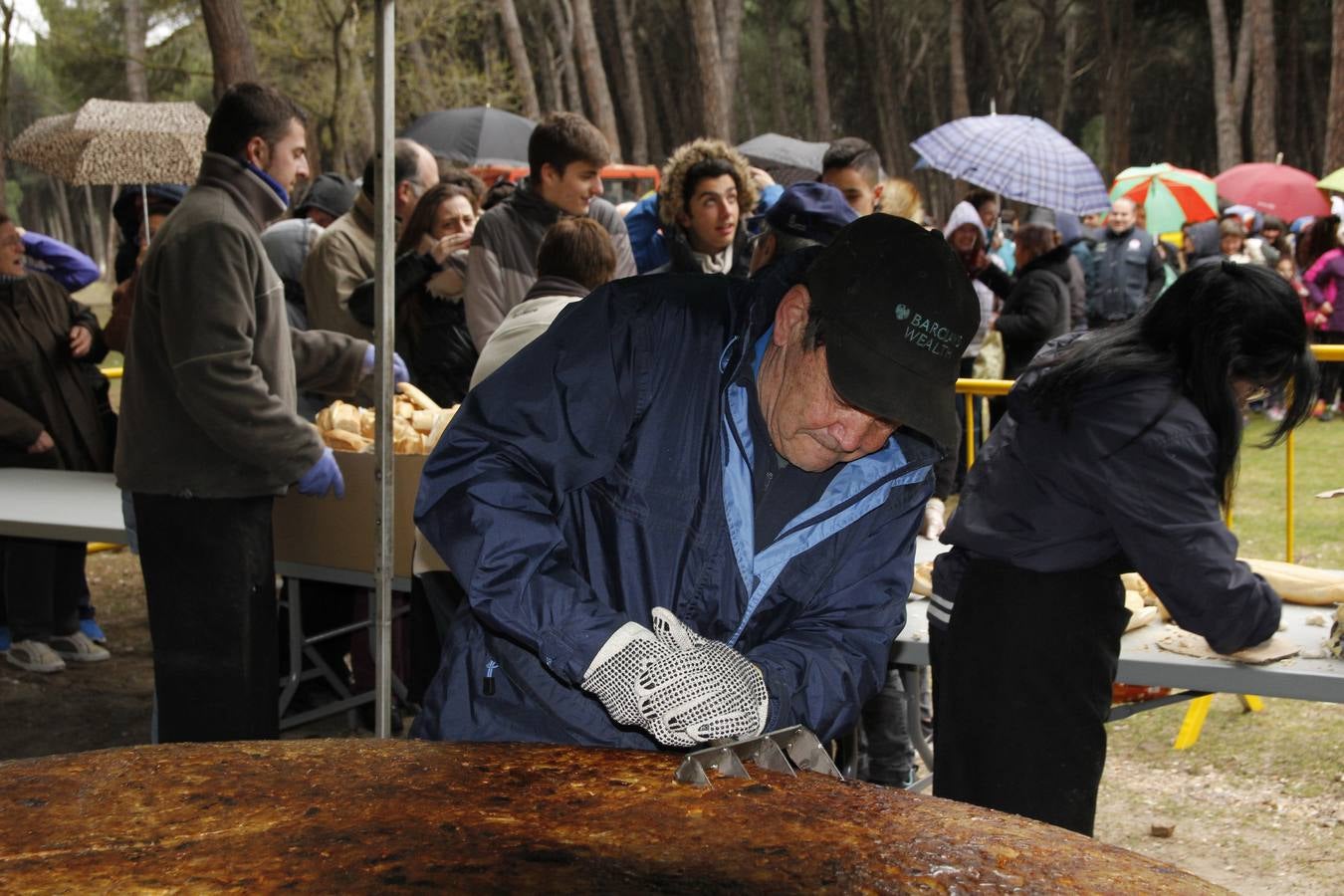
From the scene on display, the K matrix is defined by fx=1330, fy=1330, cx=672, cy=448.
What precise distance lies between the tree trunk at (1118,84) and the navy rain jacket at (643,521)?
24561mm

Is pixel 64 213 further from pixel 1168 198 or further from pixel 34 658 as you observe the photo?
pixel 34 658

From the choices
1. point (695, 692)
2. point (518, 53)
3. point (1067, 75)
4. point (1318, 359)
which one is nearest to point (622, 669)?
point (695, 692)

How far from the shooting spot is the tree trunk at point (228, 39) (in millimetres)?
9328

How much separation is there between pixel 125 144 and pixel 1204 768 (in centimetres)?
781

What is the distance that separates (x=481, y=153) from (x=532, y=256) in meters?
10.4

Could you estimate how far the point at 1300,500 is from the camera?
362 inches

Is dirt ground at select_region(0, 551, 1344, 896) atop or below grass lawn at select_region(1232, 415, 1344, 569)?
below

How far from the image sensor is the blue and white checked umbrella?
809 cm

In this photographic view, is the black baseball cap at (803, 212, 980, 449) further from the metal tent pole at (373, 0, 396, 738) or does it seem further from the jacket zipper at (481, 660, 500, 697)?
the metal tent pole at (373, 0, 396, 738)

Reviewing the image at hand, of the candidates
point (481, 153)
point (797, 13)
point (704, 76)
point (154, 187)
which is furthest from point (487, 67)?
point (154, 187)

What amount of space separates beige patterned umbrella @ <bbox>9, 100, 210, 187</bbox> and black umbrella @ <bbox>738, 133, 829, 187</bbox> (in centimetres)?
604

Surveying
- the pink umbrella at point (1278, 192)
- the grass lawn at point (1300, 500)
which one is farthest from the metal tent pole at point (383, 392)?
the pink umbrella at point (1278, 192)

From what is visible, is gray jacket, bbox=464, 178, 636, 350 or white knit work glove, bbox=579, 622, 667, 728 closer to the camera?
white knit work glove, bbox=579, 622, 667, 728

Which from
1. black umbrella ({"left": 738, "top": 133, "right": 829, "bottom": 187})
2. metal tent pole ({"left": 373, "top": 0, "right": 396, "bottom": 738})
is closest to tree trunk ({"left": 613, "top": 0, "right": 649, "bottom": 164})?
black umbrella ({"left": 738, "top": 133, "right": 829, "bottom": 187})
